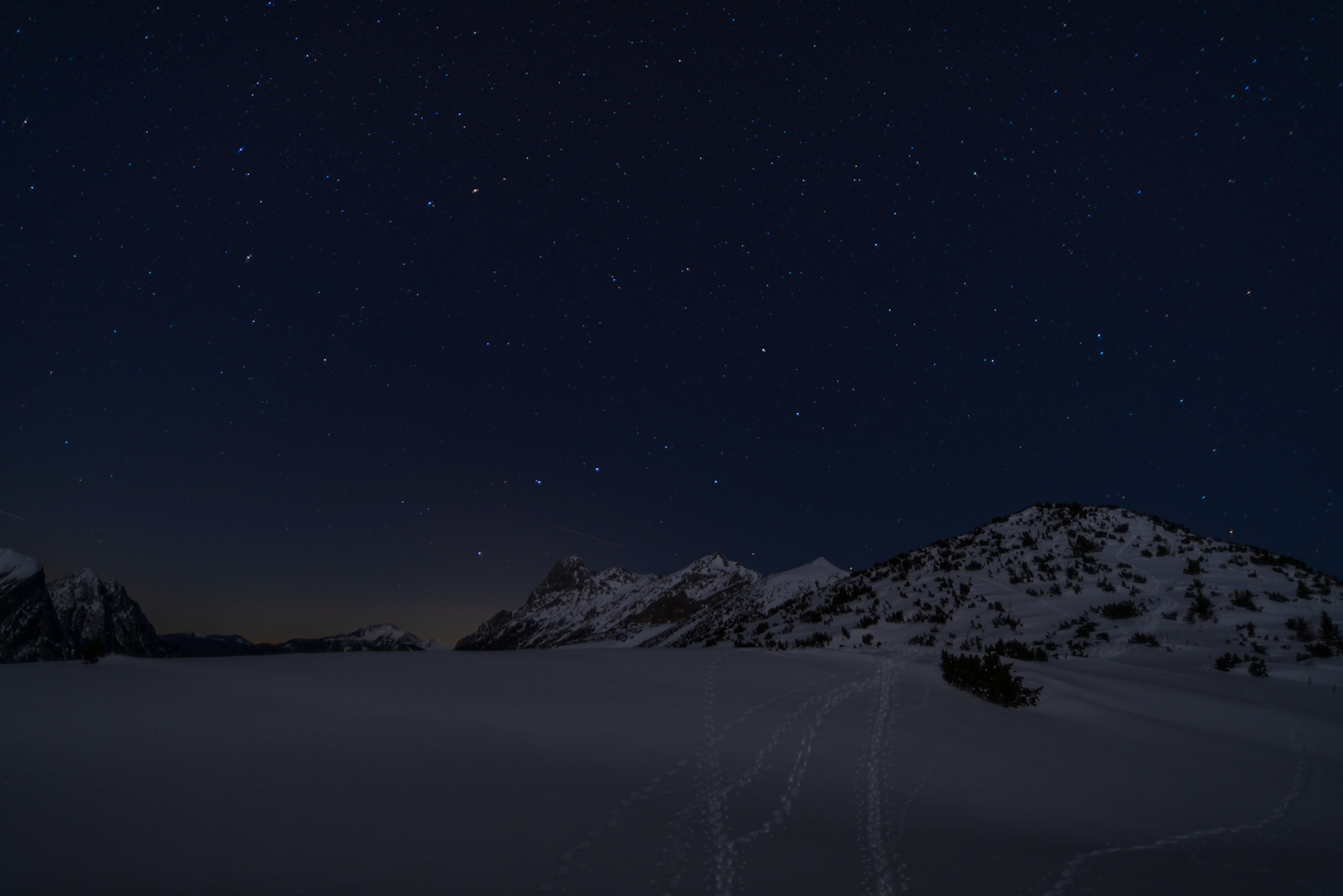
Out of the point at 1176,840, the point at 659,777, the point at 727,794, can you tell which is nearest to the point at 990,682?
the point at 1176,840

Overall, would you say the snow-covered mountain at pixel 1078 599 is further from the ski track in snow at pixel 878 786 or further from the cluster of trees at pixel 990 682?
the ski track in snow at pixel 878 786

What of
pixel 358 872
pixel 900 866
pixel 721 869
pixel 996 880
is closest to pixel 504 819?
pixel 358 872

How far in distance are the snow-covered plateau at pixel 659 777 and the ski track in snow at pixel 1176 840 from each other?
4cm

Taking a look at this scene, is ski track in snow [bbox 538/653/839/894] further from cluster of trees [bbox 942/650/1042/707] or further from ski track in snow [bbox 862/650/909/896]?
cluster of trees [bbox 942/650/1042/707]

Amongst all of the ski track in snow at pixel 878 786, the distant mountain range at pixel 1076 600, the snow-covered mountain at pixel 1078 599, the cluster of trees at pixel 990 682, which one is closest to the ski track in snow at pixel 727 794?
the ski track in snow at pixel 878 786

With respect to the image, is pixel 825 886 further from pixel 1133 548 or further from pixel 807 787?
pixel 1133 548

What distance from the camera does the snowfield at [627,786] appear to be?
166 inches

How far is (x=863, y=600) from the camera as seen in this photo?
2564cm

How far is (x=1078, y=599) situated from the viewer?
21438mm

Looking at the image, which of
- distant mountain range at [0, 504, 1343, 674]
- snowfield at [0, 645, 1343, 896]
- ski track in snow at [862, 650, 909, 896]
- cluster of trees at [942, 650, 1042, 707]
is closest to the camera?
snowfield at [0, 645, 1343, 896]

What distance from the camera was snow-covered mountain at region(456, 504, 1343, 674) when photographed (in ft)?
54.5

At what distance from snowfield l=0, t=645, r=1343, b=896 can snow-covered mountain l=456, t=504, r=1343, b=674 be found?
21.5 ft

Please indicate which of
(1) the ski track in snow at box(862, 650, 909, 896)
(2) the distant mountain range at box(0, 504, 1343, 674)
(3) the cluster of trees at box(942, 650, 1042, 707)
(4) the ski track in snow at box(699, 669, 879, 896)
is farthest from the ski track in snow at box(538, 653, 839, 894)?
(2) the distant mountain range at box(0, 504, 1343, 674)

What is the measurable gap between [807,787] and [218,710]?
22.7 ft
